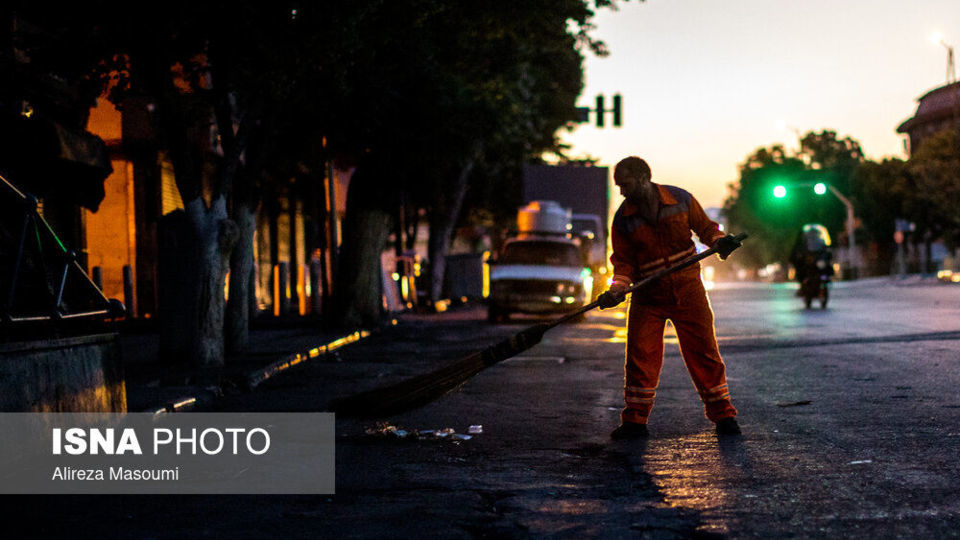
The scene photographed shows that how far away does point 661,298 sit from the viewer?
7633 mm

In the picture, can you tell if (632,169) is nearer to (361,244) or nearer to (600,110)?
(361,244)

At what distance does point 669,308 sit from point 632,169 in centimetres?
93

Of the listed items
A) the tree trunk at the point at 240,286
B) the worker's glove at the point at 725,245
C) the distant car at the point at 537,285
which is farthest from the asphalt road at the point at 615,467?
the distant car at the point at 537,285

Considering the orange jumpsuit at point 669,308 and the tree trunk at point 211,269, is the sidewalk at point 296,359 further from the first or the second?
the orange jumpsuit at point 669,308

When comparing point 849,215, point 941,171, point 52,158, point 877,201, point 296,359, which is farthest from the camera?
point 877,201

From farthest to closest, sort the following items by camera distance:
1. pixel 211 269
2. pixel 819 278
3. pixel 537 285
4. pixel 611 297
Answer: pixel 819 278 → pixel 537 285 → pixel 211 269 → pixel 611 297

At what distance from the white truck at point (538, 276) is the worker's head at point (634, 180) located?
679 inches

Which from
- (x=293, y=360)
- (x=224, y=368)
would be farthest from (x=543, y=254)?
(x=224, y=368)

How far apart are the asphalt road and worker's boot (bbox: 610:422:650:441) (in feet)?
0.23

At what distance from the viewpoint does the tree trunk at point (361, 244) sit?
21984mm

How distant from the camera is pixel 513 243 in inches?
1049

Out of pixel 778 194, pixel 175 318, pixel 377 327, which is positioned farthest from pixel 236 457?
pixel 778 194

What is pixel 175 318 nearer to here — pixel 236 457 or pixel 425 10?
pixel 425 10

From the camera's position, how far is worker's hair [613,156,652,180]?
7.62m
